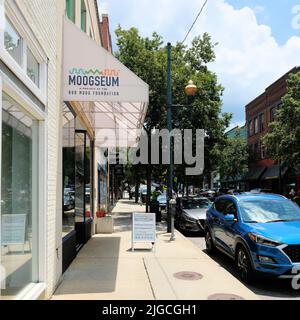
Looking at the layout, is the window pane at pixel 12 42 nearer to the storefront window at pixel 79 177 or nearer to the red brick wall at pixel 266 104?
the storefront window at pixel 79 177

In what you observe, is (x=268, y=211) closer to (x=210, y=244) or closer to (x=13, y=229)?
(x=210, y=244)

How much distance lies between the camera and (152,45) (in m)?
20.6

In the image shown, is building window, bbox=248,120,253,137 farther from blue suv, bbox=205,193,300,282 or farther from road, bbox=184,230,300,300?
road, bbox=184,230,300,300

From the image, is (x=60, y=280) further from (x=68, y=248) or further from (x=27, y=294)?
(x=27, y=294)

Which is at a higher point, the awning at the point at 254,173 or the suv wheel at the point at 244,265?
the awning at the point at 254,173

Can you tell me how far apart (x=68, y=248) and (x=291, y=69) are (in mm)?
36092

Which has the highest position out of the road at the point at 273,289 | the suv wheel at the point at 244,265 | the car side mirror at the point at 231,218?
the car side mirror at the point at 231,218

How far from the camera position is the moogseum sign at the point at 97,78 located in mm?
7031

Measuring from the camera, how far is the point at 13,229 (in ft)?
16.0

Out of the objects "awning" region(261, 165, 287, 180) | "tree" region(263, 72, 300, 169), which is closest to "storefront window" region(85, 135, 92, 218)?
"tree" region(263, 72, 300, 169)

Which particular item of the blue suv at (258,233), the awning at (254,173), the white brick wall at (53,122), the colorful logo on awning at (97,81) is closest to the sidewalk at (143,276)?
the blue suv at (258,233)

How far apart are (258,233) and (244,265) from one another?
79cm

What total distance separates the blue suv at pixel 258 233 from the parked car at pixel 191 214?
4392 mm

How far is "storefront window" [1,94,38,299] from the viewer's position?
4.55 m
